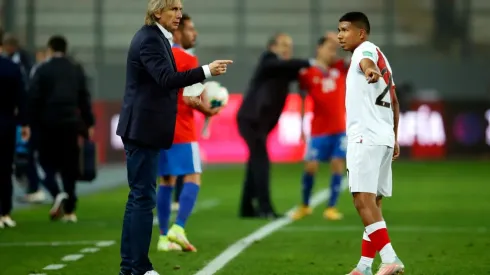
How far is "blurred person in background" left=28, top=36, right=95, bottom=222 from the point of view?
1530 cm

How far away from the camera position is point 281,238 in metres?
12.8

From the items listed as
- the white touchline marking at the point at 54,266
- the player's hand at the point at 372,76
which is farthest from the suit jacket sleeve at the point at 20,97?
the player's hand at the point at 372,76

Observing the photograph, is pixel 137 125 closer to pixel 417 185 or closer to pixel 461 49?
pixel 417 185

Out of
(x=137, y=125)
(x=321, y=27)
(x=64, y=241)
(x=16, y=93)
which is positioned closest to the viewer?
(x=137, y=125)

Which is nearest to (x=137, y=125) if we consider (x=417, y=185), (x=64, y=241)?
(x=64, y=241)

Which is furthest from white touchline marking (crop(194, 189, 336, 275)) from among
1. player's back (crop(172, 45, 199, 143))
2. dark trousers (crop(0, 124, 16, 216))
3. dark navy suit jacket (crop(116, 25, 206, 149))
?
dark trousers (crop(0, 124, 16, 216))

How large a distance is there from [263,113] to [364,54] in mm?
7285

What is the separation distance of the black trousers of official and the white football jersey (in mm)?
6776

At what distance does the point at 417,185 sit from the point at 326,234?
9465 millimetres

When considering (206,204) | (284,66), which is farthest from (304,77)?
(206,204)

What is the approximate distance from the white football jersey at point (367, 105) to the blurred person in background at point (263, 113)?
21.6 ft

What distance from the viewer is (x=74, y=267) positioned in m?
10.3

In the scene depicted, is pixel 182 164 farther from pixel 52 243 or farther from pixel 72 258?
pixel 52 243

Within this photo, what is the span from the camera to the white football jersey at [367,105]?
8.84 metres
